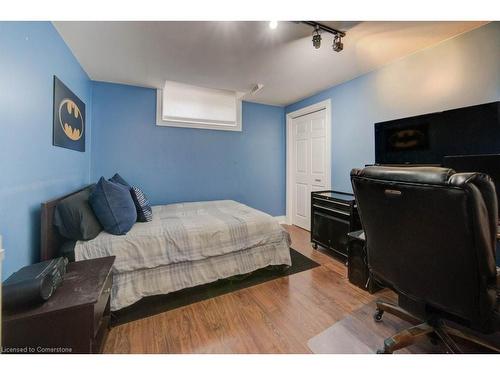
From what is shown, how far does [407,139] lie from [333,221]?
1.16m

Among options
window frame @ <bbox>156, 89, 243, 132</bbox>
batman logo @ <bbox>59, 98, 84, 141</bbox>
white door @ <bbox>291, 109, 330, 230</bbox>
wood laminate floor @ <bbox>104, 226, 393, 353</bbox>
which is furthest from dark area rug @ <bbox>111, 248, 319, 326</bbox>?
window frame @ <bbox>156, 89, 243, 132</bbox>

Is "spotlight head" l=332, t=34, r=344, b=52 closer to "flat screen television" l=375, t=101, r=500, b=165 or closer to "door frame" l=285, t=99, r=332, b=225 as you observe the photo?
"flat screen television" l=375, t=101, r=500, b=165

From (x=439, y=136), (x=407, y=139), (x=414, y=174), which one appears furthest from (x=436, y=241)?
(x=407, y=139)

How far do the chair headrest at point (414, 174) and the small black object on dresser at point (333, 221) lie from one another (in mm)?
1299

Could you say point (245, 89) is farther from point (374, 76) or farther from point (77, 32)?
point (77, 32)

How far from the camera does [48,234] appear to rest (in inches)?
58.7

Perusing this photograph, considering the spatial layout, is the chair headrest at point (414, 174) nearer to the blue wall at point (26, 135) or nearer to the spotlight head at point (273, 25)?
the spotlight head at point (273, 25)

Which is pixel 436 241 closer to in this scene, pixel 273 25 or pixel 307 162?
pixel 273 25

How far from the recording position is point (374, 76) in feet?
8.54

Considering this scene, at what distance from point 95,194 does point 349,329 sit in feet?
7.23

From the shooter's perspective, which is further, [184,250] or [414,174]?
[184,250]

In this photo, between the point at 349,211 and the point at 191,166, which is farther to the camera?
the point at 191,166

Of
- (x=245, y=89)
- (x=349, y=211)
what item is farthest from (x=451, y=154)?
(x=245, y=89)

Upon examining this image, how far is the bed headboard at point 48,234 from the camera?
1.47m
